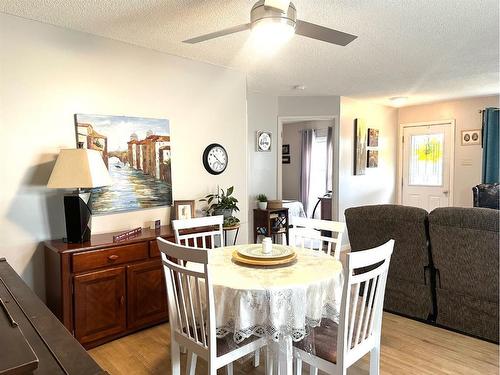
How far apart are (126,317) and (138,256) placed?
0.48 m

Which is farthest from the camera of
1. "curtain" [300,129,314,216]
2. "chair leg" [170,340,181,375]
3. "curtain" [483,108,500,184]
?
"curtain" [300,129,314,216]

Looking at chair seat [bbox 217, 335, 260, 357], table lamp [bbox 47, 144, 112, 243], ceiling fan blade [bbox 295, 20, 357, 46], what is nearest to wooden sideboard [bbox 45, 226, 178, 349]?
table lamp [bbox 47, 144, 112, 243]

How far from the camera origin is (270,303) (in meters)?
1.75

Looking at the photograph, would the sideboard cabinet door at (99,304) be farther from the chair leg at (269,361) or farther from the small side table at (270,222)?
the small side table at (270,222)

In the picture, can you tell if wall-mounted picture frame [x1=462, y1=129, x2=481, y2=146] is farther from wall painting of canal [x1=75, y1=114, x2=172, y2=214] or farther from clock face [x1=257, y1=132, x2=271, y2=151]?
wall painting of canal [x1=75, y1=114, x2=172, y2=214]

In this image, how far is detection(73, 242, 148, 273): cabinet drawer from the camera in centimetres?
255

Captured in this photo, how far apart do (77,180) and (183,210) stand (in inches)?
42.5

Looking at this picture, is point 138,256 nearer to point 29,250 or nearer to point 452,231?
point 29,250

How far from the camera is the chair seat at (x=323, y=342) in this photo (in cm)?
176

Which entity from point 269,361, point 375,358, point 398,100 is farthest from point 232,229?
point 398,100

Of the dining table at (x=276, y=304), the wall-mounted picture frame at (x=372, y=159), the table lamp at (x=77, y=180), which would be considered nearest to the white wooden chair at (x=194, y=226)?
the table lamp at (x=77, y=180)

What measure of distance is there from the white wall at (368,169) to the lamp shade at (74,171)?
13.4 feet

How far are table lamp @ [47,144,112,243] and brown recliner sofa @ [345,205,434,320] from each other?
2.21 meters

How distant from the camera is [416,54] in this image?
3525 mm
